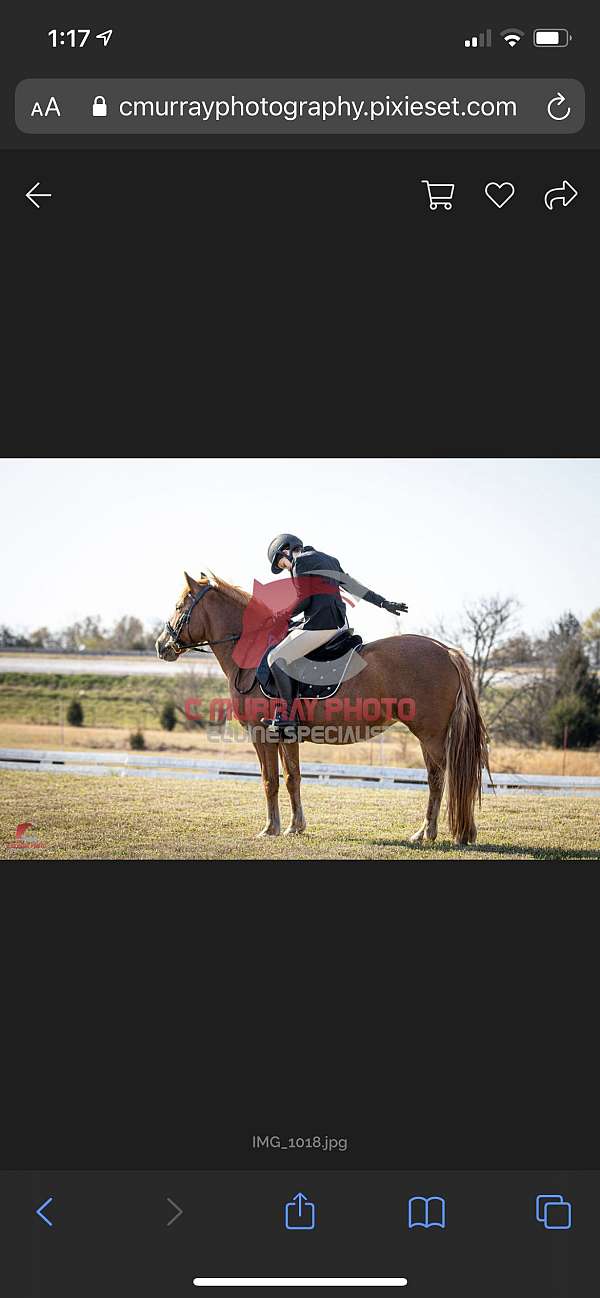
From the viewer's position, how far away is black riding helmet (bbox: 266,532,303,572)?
7609mm

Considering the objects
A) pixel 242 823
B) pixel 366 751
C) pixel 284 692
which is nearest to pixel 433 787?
pixel 284 692

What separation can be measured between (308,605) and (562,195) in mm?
4706

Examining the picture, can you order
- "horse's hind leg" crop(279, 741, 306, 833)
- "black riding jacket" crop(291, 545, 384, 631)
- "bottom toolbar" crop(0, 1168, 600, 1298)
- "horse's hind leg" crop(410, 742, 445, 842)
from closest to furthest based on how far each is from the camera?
1. "bottom toolbar" crop(0, 1168, 600, 1298)
2. "black riding jacket" crop(291, 545, 384, 631)
3. "horse's hind leg" crop(410, 742, 445, 842)
4. "horse's hind leg" crop(279, 741, 306, 833)

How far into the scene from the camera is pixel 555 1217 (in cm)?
253

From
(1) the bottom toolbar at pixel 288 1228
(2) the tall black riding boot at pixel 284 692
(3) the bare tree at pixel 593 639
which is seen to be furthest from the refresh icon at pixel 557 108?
(3) the bare tree at pixel 593 639

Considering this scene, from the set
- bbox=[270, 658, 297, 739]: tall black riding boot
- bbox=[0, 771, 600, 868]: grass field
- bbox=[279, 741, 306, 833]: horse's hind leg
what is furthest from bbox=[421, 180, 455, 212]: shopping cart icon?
bbox=[279, 741, 306, 833]: horse's hind leg

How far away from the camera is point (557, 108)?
3.33 m

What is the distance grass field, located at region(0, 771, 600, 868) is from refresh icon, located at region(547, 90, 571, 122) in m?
4.15

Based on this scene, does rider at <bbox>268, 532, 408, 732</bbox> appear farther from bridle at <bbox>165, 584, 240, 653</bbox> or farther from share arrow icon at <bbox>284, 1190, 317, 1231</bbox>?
share arrow icon at <bbox>284, 1190, 317, 1231</bbox>

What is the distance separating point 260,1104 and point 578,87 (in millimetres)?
3715

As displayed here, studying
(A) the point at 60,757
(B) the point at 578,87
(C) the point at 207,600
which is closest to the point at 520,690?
(A) the point at 60,757

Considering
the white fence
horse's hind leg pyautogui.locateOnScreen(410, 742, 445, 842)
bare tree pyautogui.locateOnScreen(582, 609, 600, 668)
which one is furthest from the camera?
bare tree pyautogui.locateOnScreen(582, 609, 600, 668)

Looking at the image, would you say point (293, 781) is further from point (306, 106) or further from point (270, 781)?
point (306, 106)
